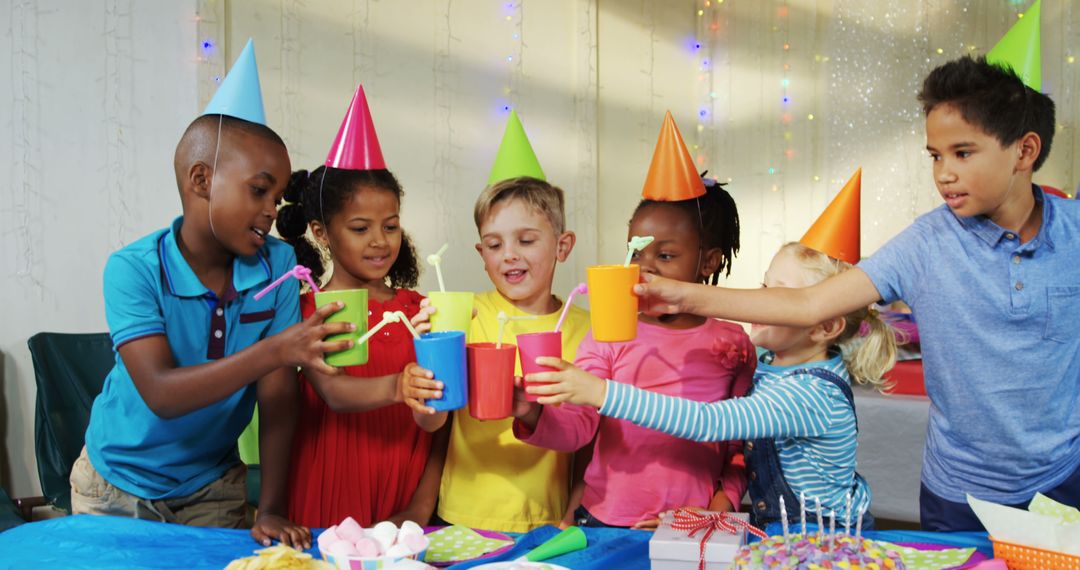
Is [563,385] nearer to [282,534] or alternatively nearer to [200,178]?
[282,534]

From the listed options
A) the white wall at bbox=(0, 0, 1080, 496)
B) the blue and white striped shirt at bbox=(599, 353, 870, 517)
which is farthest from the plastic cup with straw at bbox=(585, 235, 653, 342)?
the white wall at bbox=(0, 0, 1080, 496)

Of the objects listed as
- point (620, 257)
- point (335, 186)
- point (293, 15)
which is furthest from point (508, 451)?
point (620, 257)

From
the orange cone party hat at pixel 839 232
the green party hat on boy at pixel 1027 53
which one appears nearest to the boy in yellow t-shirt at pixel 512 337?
the orange cone party hat at pixel 839 232

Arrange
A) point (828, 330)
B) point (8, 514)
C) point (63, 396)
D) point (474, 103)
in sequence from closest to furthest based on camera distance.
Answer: point (828, 330) → point (8, 514) → point (63, 396) → point (474, 103)

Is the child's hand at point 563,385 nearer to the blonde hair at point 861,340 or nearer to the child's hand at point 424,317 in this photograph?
the child's hand at point 424,317

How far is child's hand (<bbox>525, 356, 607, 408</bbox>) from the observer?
1449mm

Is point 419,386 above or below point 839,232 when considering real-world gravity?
below

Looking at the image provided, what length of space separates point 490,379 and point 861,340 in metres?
0.88

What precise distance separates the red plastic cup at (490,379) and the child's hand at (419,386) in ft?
0.23

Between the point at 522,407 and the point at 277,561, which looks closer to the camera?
the point at 277,561

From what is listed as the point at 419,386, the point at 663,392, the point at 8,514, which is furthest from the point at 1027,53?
the point at 8,514

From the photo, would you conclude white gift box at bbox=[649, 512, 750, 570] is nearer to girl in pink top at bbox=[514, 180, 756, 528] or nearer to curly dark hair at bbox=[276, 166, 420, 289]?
girl in pink top at bbox=[514, 180, 756, 528]

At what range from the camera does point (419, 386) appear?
1406 mm

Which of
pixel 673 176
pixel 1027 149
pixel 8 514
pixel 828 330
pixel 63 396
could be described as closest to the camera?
pixel 1027 149
